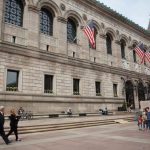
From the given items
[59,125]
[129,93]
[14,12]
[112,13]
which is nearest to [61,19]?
[14,12]

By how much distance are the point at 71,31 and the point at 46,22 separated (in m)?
4.42

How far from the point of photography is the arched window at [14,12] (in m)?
25.0

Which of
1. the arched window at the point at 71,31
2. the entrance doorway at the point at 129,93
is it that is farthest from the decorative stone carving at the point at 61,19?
the entrance doorway at the point at 129,93

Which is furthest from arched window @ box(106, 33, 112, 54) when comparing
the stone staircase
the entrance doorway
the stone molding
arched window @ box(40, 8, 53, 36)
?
the stone staircase

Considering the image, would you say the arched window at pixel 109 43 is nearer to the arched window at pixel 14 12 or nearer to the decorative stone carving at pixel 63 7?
the decorative stone carving at pixel 63 7

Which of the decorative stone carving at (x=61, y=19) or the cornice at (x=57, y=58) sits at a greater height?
the decorative stone carving at (x=61, y=19)

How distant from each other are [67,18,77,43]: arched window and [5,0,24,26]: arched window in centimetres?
740

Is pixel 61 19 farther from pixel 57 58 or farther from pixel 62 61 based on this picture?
pixel 62 61

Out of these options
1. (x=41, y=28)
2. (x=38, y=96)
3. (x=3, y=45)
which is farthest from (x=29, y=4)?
(x=38, y=96)

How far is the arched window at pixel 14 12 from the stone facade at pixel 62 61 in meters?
0.62

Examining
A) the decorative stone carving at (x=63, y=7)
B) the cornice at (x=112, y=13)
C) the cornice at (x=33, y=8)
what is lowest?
the cornice at (x=33, y=8)

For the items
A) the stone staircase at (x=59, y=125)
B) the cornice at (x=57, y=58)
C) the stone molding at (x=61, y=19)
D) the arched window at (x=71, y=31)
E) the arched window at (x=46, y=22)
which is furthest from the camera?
the arched window at (x=71, y=31)

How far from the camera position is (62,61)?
28.2 m

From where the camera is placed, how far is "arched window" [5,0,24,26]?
82.0ft
